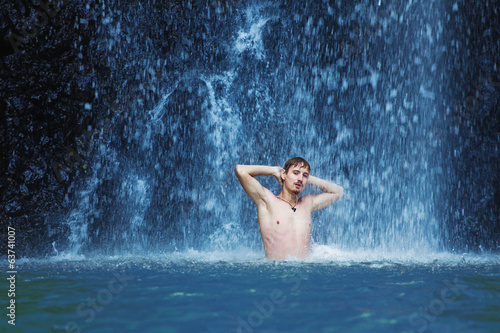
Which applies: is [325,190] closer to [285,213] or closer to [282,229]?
[285,213]

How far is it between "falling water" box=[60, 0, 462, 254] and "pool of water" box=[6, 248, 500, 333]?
15.6ft

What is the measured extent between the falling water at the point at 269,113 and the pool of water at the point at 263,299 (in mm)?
4761

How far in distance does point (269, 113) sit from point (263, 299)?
696 centimetres

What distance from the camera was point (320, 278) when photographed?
3748mm

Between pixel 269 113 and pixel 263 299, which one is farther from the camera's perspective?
pixel 269 113

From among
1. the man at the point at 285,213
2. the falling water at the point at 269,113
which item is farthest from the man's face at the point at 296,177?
the falling water at the point at 269,113

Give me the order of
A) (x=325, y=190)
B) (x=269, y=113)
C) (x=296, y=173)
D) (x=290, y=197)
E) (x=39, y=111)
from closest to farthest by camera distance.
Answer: (x=296, y=173) → (x=290, y=197) → (x=325, y=190) → (x=39, y=111) → (x=269, y=113)

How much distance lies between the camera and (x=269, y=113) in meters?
9.70

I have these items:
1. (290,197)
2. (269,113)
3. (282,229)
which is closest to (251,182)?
(290,197)

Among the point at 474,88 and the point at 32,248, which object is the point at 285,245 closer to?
the point at 32,248

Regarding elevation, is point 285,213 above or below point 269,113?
below

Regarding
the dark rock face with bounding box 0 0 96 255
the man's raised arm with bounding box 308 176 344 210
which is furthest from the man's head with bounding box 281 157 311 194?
the dark rock face with bounding box 0 0 96 255

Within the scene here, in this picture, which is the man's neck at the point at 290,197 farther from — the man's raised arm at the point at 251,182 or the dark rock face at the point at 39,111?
the dark rock face at the point at 39,111

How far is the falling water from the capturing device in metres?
9.25
